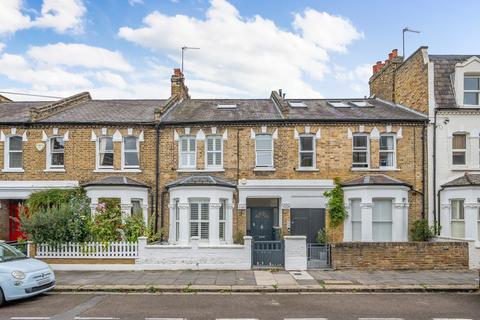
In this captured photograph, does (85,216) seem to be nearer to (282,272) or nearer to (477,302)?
(282,272)

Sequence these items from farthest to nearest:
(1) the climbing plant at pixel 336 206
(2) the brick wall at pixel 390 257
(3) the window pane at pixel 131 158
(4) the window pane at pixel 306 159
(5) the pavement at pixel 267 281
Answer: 1. (3) the window pane at pixel 131 158
2. (4) the window pane at pixel 306 159
3. (1) the climbing plant at pixel 336 206
4. (2) the brick wall at pixel 390 257
5. (5) the pavement at pixel 267 281

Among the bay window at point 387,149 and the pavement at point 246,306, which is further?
the bay window at point 387,149

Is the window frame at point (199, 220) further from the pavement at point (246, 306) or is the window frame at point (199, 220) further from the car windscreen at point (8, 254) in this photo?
the car windscreen at point (8, 254)

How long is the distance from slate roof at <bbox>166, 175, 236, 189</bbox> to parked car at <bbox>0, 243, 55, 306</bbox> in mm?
8385

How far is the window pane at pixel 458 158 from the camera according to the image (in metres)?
22.1

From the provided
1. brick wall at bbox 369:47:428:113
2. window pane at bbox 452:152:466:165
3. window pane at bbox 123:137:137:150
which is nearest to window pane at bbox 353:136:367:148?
brick wall at bbox 369:47:428:113

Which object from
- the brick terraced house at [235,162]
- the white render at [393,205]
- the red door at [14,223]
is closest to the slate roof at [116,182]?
the brick terraced house at [235,162]

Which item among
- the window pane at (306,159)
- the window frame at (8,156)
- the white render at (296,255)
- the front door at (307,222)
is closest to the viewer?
the white render at (296,255)

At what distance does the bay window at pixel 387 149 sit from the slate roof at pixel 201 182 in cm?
731

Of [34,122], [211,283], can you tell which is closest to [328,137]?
[211,283]

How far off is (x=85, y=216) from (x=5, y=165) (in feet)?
25.1

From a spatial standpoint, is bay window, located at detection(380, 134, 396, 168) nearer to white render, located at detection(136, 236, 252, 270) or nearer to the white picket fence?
white render, located at detection(136, 236, 252, 270)

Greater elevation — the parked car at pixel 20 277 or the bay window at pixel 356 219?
the bay window at pixel 356 219

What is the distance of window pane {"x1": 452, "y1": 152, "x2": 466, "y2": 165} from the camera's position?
22092mm
